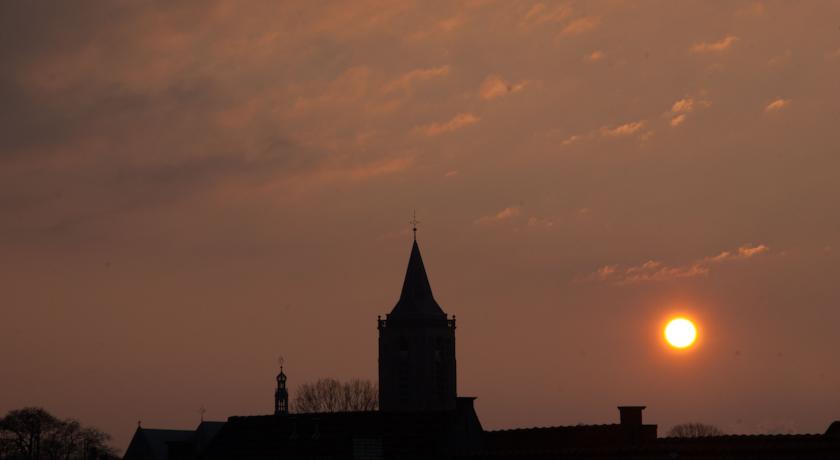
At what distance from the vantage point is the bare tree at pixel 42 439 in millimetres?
171625

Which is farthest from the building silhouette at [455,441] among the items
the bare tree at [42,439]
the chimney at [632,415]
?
the bare tree at [42,439]

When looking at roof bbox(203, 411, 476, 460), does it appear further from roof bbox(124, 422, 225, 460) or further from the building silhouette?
roof bbox(124, 422, 225, 460)

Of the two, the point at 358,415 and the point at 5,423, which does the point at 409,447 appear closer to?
the point at 358,415

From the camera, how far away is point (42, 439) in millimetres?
175625

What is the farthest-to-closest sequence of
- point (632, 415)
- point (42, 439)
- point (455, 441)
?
1. point (42, 439)
2. point (455, 441)
3. point (632, 415)

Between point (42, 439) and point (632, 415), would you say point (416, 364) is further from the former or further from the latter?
point (632, 415)

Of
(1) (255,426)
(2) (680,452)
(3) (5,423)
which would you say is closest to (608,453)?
(2) (680,452)

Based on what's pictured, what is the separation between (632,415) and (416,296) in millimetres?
114705

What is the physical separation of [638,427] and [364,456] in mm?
18316

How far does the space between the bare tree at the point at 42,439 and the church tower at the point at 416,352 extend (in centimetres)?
3859

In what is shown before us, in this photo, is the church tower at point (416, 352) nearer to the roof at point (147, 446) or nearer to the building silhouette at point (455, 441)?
the roof at point (147, 446)

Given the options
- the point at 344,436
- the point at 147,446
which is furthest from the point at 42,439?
the point at 344,436

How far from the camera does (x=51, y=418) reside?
17938 cm

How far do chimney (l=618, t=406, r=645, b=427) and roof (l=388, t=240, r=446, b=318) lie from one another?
4374 inches
